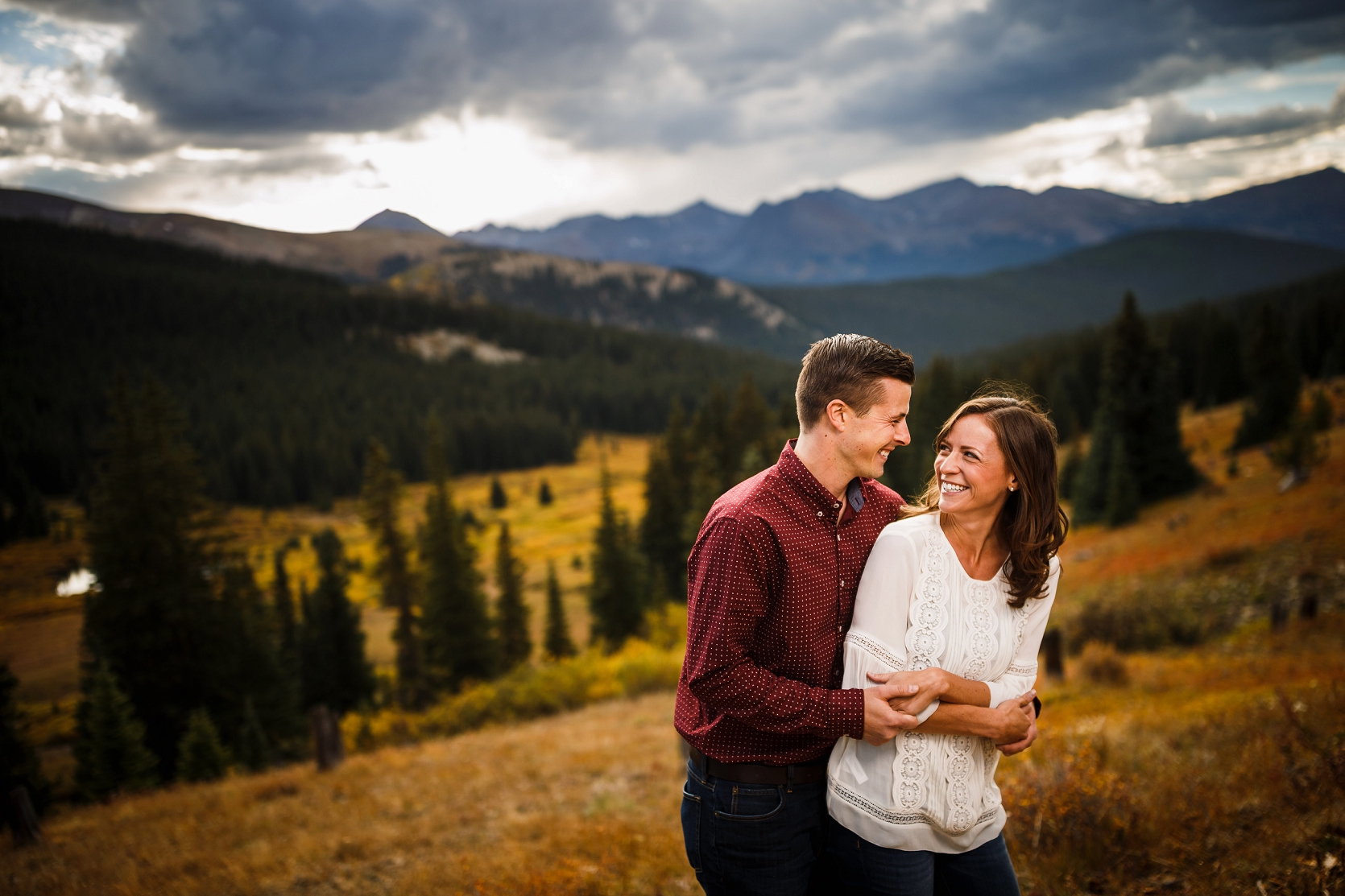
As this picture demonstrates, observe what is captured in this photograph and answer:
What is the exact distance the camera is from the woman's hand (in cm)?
287

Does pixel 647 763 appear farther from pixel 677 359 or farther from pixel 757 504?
pixel 677 359

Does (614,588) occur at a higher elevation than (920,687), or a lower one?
lower

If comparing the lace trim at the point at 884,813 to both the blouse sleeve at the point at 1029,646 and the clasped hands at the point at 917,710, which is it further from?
the blouse sleeve at the point at 1029,646

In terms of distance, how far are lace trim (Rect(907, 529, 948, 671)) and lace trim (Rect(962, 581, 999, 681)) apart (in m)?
0.14

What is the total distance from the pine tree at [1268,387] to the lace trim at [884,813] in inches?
2124

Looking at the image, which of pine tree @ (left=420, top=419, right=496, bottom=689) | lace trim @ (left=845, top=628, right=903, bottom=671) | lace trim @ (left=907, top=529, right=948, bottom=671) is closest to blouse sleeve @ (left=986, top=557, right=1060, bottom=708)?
lace trim @ (left=907, top=529, right=948, bottom=671)

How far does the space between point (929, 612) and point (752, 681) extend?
2.79 feet

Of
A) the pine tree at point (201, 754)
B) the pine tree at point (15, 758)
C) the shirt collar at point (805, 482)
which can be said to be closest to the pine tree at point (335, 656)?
the pine tree at point (15, 758)

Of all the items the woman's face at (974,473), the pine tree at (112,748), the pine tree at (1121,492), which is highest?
the woman's face at (974,473)

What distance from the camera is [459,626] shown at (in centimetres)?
3219

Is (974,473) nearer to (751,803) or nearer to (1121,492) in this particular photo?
(751,803)

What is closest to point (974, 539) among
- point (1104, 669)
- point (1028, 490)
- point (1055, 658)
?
point (1028, 490)

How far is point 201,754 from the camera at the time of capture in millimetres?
22344

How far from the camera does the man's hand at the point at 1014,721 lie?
2869 mm
